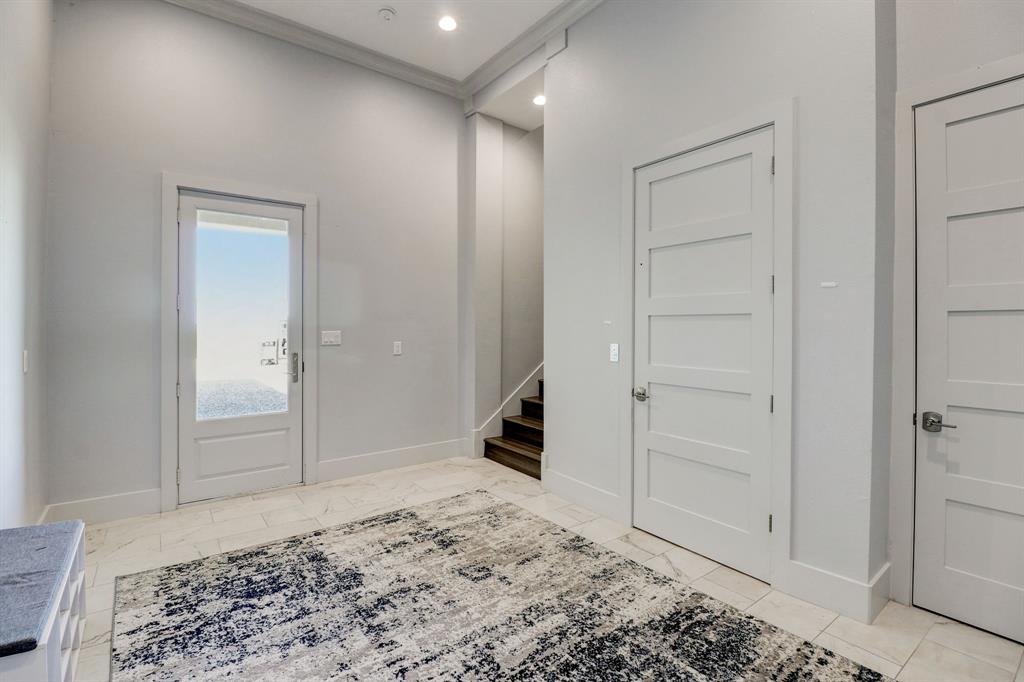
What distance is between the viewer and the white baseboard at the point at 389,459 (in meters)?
4.38

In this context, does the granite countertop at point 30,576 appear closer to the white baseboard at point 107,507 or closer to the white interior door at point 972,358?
the white baseboard at point 107,507

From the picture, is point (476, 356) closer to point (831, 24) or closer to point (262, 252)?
point (262, 252)

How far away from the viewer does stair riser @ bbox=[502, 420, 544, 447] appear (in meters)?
4.81

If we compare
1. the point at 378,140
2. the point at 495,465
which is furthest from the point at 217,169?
the point at 495,465

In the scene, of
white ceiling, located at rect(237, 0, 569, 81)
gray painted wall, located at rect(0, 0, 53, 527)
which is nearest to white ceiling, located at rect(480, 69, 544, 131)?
white ceiling, located at rect(237, 0, 569, 81)

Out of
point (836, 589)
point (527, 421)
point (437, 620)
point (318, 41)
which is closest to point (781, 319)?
point (836, 589)

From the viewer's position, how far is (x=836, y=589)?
7.76ft

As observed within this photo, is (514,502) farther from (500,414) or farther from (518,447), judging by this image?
(500,414)

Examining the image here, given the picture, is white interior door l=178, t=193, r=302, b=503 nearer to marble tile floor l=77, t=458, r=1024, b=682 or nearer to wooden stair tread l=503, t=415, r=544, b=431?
marble tile floor l=77, t=458, r=1024, b=682

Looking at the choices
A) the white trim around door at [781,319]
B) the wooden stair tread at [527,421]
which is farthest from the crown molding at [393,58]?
the wooden stair tread at [527,421]

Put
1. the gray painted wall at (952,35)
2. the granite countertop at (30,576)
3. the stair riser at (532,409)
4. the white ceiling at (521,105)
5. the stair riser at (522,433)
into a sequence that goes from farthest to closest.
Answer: the stair riser at (532,409) < the stair riser at (522,433) < the white ceiling at (521,105) < the gray painted wall at (952,35) < the granite countertop at (30,576)

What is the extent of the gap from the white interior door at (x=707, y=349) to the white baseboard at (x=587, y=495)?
0.44ft

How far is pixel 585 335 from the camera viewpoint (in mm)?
3744

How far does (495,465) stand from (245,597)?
104 inches
